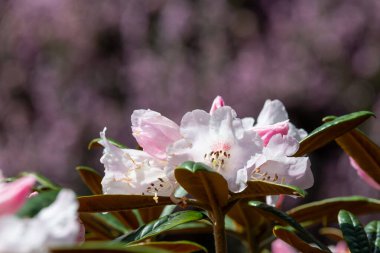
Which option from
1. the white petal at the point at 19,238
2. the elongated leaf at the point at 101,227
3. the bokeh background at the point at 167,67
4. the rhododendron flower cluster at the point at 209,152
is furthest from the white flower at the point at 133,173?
the bokeh background at the point at 167,67

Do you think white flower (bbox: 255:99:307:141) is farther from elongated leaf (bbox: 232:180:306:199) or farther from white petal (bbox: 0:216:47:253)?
white petal (bbox: 0:216:47:253)

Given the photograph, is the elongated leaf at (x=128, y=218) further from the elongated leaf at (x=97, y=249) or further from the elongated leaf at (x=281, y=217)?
the elongated leaf at (x=97, y=249)

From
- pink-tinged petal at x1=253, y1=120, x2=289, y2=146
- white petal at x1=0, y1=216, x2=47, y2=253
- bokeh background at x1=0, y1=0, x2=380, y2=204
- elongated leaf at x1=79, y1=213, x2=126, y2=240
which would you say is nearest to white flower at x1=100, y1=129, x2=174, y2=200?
pink-tinged petal at x1=253, y1=120, x2=289, y2=146

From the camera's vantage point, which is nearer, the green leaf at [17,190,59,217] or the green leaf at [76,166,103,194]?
the green leaf at [17,190,59,217]

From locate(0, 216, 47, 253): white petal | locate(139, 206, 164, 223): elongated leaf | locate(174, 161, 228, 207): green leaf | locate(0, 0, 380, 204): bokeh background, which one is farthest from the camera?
locate(0, 0, 380, 204): bokeh background

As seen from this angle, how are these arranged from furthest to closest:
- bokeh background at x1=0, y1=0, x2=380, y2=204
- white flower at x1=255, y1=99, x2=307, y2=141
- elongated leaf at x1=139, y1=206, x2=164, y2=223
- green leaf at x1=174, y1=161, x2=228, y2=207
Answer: bokeh background at x1=0, y1=0, x2=380, y2=204 → elongated leaf at x1=139, y1=206, x2=164, y2=223 → white flower at x1=255, y1=99, x2=307, y2=141 → green leaf at x1=174, y1=161, x2=228, y2=207

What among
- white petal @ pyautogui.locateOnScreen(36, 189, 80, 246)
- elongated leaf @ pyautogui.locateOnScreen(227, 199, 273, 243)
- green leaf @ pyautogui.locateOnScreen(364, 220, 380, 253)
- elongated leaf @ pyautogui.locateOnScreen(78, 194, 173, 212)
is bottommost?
elongated leaf @ pyautogui.locateOnScreen(227, 199, 273, 243)

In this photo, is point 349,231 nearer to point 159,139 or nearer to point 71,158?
point 159,139
